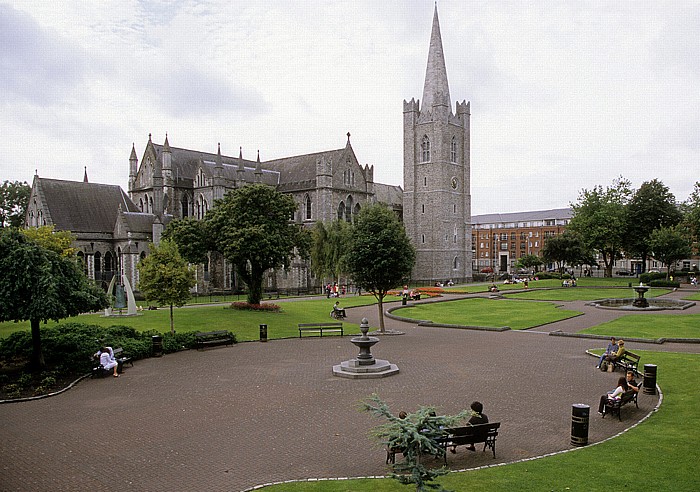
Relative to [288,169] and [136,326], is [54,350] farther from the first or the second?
[288,169]

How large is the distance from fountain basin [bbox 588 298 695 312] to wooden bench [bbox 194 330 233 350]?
29.9 m

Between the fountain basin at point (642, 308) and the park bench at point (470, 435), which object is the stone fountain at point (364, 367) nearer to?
the park bench at point (470, 435)

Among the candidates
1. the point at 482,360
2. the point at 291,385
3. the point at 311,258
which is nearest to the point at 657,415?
the point at 482,360

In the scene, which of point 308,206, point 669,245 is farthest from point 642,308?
point 308,206

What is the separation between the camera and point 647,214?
260 ft

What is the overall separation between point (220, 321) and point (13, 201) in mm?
55724

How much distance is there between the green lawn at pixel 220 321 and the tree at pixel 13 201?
150 ft

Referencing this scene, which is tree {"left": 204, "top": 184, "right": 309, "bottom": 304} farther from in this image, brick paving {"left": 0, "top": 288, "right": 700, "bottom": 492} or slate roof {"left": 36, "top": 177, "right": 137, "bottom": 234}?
slate roof {"left": 36, "top": 177, "right": 137, "bottom": 234}

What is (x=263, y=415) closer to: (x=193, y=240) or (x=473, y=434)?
(x=473, y=434)

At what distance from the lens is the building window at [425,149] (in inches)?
3071

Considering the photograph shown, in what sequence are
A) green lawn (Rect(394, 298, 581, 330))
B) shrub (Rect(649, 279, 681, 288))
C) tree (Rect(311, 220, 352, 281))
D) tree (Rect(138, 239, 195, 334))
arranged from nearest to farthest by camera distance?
tree (Rect(138, 239, 195, 334))
green lawn (Rect(394, 298, 581, 330))
tree (Rect(311, 220, 352, 281))
shrub (Rect(649, 279, 681, 288))

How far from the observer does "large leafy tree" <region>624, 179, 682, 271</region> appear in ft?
259

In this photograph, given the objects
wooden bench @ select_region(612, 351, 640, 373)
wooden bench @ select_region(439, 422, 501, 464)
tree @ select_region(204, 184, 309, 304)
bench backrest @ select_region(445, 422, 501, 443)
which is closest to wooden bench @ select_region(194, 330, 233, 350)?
tree @ select_region(204, 184, 309, 304)

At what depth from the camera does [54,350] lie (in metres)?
21.4
